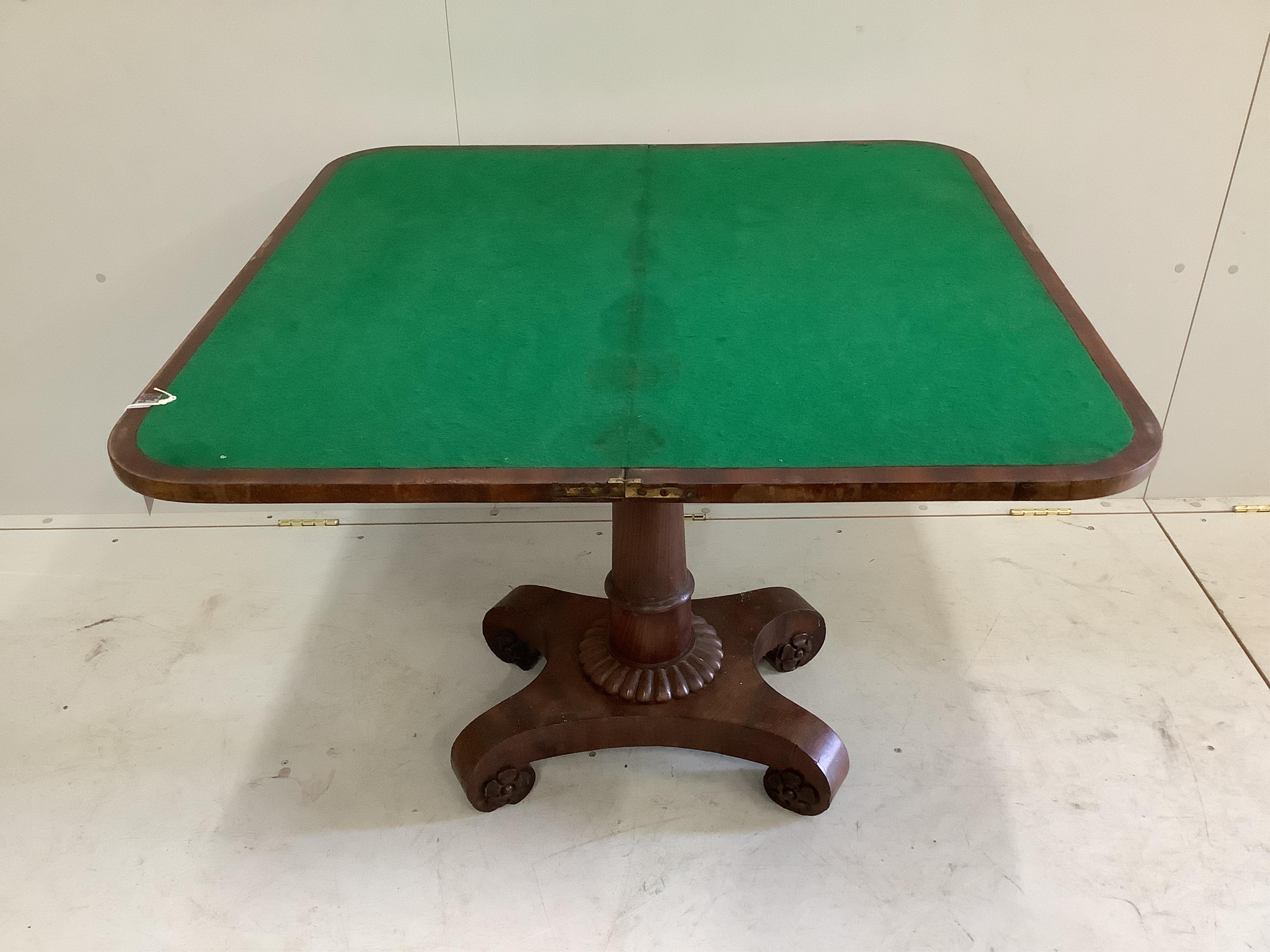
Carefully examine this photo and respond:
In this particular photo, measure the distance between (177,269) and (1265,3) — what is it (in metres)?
2.11

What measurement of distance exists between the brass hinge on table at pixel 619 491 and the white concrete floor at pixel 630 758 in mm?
750

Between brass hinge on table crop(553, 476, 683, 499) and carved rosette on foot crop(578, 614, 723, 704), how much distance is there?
71cm

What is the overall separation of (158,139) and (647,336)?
49.7 inches

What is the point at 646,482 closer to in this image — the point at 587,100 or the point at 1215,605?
the point at 587,100

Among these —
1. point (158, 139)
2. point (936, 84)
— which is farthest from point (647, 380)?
point (158, 139)

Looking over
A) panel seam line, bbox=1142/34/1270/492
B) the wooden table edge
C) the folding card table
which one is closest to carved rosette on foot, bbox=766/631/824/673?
the folding card table

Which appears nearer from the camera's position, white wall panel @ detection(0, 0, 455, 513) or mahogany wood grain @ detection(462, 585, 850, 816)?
mahogany wood grain @ detection(462, 585, 850, 816)

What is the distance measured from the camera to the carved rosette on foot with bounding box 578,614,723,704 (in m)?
1.63

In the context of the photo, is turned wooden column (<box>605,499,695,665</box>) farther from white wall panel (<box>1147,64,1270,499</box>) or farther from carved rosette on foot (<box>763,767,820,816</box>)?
white wall panel (<box>1147,64,1270,499</box>)

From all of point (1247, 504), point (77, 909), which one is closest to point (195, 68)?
point (77, 909)

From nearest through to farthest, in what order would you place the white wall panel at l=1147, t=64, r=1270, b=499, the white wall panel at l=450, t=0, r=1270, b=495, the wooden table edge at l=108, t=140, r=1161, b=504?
the wooden table edge at l=108, t=140, r=1161, b=504
the white wall panel at l=450, t=0, r=1270, b=495
the white wall panel at l=1147, t=64, r=1270, b=499

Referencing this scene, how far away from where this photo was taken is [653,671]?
164 centimetres

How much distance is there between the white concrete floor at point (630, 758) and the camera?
4.69 ft

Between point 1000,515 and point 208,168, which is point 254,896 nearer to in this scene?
point 208,168
